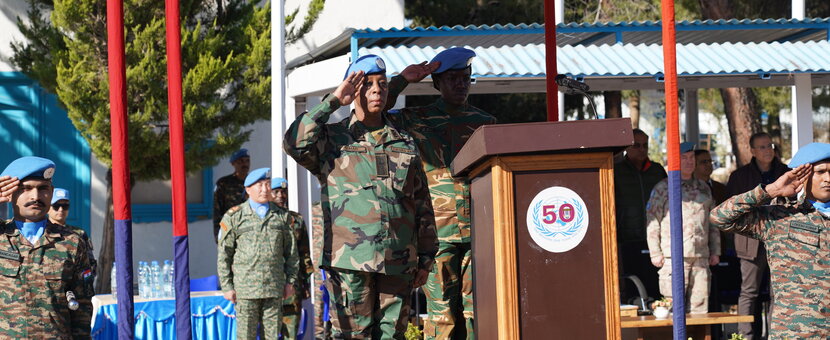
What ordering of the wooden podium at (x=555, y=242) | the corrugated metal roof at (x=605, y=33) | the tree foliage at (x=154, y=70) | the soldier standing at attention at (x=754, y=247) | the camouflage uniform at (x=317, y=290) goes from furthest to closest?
the tree foliage at (x=154, y=70)
the camouflage uniform at (x=317, y=290)
the soldier standing at attention at (x=754, y=247)
the corrugated metal roof at (x=605, y=33)
the wooden podium at (x=555, y=242)

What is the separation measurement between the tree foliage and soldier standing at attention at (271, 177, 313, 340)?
173 cm

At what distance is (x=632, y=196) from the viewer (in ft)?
33.5

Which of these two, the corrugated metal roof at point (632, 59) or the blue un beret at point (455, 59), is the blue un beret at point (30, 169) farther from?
the corrugated metal roof at point (632, 59)

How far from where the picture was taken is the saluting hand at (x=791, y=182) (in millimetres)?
5219

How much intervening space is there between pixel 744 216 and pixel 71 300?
340 centimetres

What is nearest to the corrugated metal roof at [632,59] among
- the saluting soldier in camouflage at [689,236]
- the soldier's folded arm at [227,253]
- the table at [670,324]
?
the saluting soldier in camouflage at [689,236]

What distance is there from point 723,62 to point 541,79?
1527mm

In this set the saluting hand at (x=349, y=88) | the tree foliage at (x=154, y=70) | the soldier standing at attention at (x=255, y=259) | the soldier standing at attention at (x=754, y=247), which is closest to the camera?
the saluting hand at (x=349, y=88)

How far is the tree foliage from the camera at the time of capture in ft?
34.2

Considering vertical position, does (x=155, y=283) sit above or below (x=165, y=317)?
above

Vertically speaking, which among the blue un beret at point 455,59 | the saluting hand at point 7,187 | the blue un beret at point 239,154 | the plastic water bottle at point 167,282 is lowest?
the plastic water bottle at point 167,282

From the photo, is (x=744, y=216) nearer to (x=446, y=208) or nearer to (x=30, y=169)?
(x=446, y=208)

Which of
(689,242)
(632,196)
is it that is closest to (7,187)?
(689,242)

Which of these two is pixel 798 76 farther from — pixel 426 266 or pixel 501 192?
pixel 501 192
